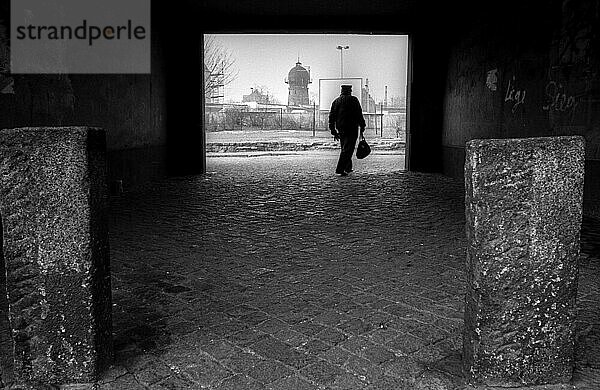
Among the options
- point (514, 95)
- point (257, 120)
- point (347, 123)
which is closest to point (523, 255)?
point (514, 95)

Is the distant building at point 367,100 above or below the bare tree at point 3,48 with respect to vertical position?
above

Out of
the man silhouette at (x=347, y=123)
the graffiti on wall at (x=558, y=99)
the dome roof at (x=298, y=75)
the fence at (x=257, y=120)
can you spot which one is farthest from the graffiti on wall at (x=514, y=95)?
the dome roof at (x=298, y=75)

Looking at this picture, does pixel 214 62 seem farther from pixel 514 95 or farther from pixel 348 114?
pixel 514 95

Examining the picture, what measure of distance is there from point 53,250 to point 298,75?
73.2m

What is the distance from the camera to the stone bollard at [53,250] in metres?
2.48

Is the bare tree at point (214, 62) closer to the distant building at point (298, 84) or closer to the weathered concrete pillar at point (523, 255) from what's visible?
the distant building at point (298, 84)

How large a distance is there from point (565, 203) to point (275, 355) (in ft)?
5.29

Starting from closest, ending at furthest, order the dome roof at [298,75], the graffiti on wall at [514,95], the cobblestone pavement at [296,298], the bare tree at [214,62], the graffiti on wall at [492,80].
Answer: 1. the cobblestone pavement at [296,298]
2. the graffiti on wall at [514,95]
3. the graffiti on wall at [492,80]
4. the bare tree at [214,62]
5. the dome roof at [298,75]

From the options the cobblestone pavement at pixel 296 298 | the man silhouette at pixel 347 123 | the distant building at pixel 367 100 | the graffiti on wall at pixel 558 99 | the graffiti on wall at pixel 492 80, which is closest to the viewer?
the cobblestone pavement at pixel 296 298

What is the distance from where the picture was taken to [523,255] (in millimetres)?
2512

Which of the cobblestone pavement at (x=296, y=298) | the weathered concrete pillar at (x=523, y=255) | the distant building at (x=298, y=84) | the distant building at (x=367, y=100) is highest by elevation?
the distant building at (x=298, y=84)

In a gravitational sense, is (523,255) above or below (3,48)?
below
